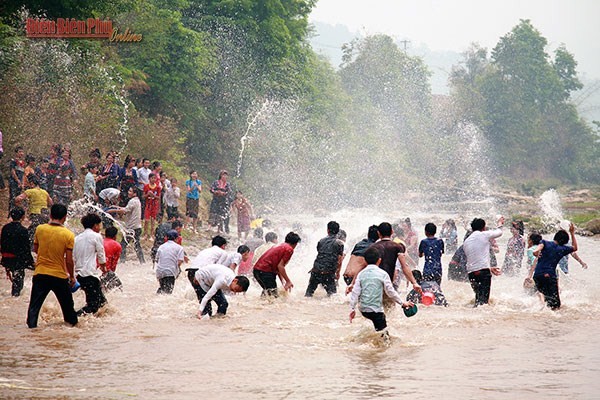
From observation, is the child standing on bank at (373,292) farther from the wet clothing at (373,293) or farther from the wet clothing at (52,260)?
the wet clothing at (52,260)

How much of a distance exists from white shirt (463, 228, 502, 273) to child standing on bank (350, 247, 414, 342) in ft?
10.0

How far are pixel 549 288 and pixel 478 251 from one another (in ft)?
4.11

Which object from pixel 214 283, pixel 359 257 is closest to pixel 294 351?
pixel 214 283

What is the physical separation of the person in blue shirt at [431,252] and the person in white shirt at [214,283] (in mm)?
3200

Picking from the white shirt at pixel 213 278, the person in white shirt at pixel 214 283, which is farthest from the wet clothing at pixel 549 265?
the white shirt at pixel 213 278

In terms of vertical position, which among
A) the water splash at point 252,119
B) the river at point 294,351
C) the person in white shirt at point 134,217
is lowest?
the river at point 294,351

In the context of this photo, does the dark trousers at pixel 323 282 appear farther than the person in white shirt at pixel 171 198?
No

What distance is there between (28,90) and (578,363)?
723 inches

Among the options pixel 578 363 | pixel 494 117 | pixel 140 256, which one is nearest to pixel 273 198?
pixel 140 256

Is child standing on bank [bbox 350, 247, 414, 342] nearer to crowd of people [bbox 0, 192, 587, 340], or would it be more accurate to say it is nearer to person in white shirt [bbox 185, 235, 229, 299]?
crowd of people [bbox 0, 192, 587, 340]

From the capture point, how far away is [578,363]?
10.0 meters

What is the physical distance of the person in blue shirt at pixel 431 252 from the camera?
13.4 m

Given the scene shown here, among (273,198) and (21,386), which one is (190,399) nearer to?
(21,386)

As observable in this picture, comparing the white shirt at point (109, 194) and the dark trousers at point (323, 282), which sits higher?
the white shirt at point (109, 194)
